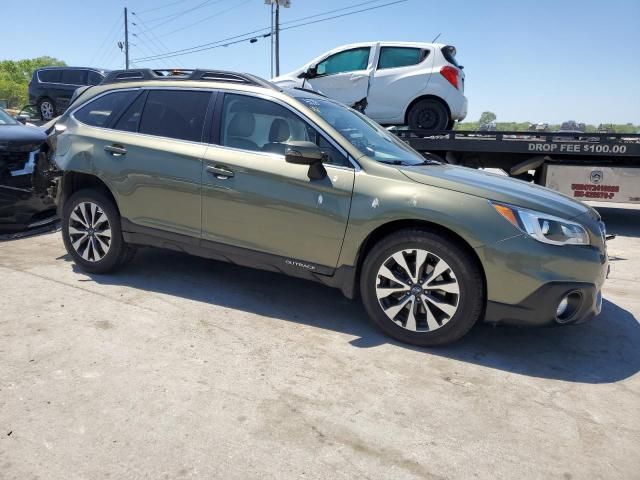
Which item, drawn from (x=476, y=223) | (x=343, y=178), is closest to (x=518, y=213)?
(x=476, y=223)

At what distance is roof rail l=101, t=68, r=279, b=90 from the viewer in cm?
421

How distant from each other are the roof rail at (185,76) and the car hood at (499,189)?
1.44 meters

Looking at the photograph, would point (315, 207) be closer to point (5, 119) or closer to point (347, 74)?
point (5, 119)

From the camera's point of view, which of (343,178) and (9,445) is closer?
(9,445)

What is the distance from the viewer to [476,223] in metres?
3.29

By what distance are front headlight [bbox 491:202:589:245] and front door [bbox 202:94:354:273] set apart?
1052 mm

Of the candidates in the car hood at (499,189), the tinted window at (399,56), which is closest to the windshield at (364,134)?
the car hood at (499,189)

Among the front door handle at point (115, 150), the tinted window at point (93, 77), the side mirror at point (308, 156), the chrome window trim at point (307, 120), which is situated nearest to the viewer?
the side mirror at point (308, 156)

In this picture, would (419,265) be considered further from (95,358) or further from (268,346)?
(95,358)

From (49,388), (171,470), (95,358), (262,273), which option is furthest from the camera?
(262,273)

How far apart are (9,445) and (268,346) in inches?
60.7

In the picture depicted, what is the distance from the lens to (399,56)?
9398mm

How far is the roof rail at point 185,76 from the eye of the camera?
4207 mm

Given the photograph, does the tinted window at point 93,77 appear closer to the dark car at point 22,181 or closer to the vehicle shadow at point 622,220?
the dark car at point 22,181
